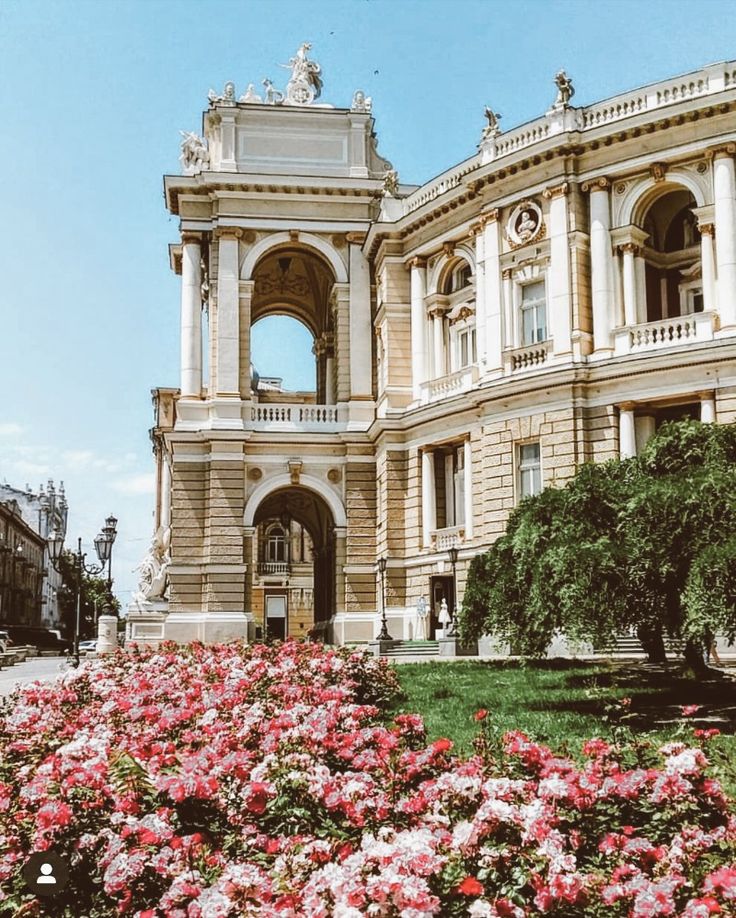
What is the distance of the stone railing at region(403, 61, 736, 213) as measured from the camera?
28359mm

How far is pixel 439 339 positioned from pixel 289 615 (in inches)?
1365

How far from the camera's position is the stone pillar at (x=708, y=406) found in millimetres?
27233

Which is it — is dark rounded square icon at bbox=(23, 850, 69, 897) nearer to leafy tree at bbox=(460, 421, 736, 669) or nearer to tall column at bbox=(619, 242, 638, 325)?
leafy tree at bbox=(460, 421, 736, 669)

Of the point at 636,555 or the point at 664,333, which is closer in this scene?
the point at 636,555

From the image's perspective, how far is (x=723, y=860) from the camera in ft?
20.6

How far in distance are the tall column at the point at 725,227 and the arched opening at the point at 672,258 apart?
2.33 meters

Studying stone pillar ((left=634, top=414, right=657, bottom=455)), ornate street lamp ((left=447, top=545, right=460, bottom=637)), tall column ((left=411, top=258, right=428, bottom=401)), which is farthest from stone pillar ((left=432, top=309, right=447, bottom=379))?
stone pillar ((left=634, top=414, right=657, bottom=455))

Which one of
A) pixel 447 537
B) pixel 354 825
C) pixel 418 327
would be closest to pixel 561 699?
pixel 354 825

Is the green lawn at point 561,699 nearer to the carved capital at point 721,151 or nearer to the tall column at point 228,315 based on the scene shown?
the carved capital at point 721,151

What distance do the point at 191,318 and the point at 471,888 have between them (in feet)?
117

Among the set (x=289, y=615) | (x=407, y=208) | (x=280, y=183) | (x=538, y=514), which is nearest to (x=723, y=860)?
(x=538, y=514)

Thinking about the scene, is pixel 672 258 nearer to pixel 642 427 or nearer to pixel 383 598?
pixel 642 427

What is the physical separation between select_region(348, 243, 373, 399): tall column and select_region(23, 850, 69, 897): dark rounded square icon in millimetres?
34037

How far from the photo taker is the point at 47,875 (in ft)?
18.0
